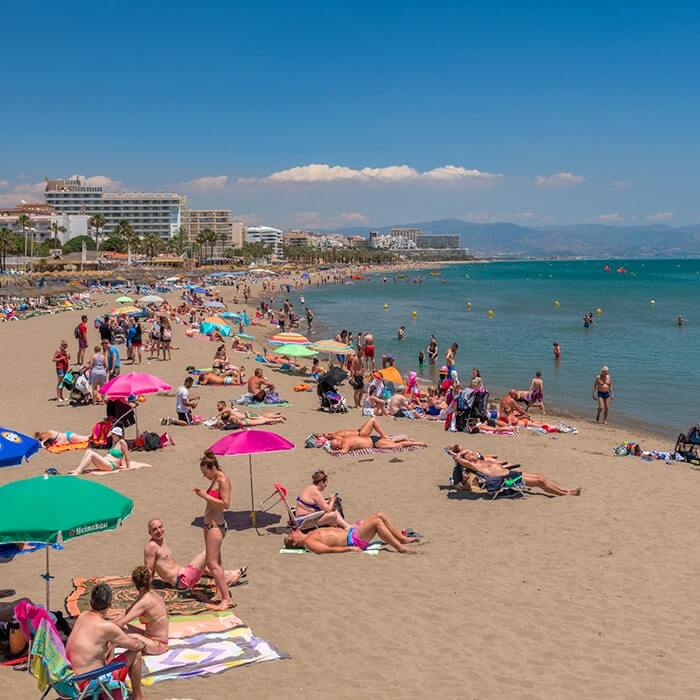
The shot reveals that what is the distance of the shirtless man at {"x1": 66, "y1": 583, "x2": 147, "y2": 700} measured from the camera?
4.83 m

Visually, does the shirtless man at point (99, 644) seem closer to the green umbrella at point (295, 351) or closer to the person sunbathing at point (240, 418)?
the person sunbathing at point (240, 418)

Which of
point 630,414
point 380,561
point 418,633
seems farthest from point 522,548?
point 630,414

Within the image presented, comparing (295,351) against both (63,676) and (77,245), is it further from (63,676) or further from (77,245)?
(77,245)

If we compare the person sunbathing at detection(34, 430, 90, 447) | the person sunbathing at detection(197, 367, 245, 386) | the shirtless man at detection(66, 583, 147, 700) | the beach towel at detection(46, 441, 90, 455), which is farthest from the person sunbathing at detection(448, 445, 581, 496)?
the person sunbathing at detection(197, 367, 245, 386)

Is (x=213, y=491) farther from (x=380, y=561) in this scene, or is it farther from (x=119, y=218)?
(x=119, y=218)

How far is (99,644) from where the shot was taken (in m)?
4.86

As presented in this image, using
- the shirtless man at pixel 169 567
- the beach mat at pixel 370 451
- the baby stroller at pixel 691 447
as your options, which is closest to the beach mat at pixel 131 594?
the shirtless man at pixel 169 567

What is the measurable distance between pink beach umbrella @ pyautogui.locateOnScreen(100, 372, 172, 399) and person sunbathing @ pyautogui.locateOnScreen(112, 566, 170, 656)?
6.47 m

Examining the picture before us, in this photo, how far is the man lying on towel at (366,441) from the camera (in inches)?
508

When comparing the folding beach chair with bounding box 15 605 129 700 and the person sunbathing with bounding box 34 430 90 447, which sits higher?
the folding beach chair with bounding box 15 605 129 700

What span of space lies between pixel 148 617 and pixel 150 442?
719 centimetres

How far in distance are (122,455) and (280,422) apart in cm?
428

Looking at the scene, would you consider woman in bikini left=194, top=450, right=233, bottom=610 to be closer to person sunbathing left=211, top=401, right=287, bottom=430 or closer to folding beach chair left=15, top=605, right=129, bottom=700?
folding beach chair left=15, top=605, right=129, bottom=700

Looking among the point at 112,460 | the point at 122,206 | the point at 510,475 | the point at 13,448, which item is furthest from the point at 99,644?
the point at 122,206
